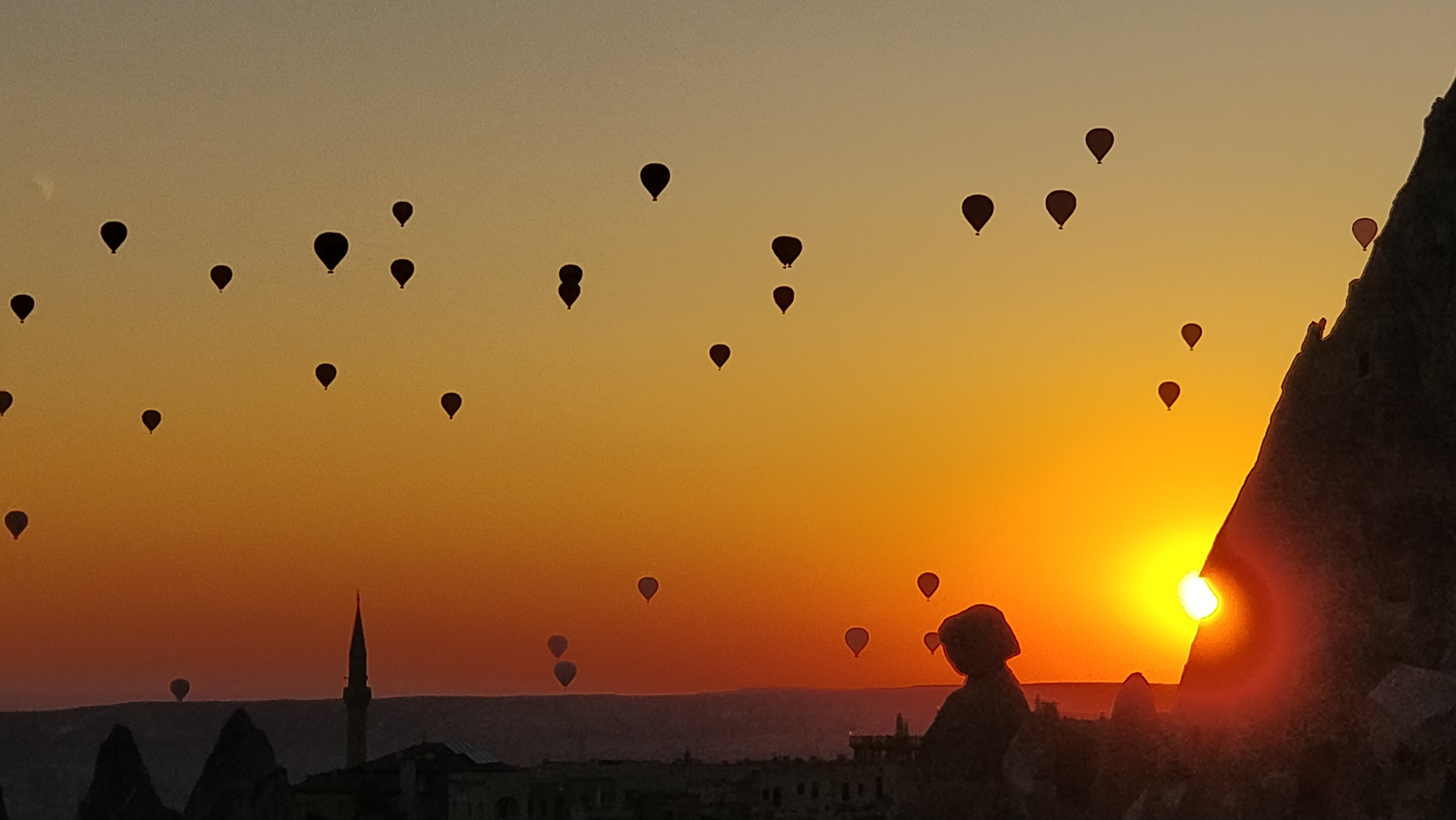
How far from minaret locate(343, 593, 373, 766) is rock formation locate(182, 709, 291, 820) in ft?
20.6

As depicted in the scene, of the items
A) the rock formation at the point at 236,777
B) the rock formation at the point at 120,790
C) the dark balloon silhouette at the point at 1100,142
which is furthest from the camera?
the rock formation at the point at 120,790

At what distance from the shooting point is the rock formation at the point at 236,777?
13575cm

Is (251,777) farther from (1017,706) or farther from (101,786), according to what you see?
(1017,706)

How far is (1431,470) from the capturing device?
60219 mm

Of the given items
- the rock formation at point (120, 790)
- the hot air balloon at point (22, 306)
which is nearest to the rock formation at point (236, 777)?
the rock formation at point (120, 790)

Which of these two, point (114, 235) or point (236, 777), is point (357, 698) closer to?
point (236, 777)

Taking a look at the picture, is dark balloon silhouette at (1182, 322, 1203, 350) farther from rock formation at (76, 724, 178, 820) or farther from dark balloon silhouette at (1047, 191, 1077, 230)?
rock formation at (76, 724, 178, 820)

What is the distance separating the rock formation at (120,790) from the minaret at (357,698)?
40.2 feet

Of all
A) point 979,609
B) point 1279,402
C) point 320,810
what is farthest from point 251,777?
point 1279,402

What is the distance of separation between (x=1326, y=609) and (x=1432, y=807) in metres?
7.34

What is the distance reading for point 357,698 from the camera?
534ft

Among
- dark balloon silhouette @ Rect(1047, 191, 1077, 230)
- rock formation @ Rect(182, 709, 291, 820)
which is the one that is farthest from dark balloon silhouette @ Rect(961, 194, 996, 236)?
rock formation @ Rect(182, 709, 291, 820)

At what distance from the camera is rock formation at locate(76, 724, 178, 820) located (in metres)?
144

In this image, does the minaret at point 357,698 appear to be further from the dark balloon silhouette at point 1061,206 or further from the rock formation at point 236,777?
the dark balloon silhouette at point 1061,206
